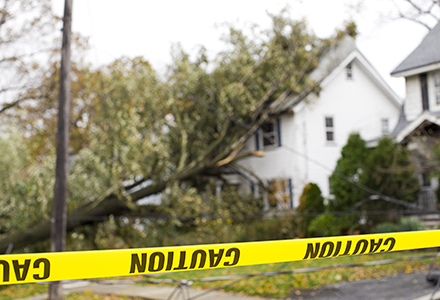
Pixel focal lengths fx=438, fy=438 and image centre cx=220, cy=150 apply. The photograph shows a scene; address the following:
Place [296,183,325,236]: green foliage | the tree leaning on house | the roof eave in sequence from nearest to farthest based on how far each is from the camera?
the roof eave → the tree leaning on house → [296,183,325,236]: green foliage

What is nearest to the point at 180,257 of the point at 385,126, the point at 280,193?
the point at 280,193

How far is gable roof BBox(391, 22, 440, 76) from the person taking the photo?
571cm

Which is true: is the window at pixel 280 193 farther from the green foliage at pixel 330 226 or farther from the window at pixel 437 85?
the window at pixel 437 85

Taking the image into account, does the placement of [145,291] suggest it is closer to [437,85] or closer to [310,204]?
[437,85]

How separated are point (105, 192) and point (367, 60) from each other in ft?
42.2

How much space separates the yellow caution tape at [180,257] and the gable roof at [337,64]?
602 inches

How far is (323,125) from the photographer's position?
19.5 m

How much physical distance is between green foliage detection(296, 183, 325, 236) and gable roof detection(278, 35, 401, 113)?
3522mm

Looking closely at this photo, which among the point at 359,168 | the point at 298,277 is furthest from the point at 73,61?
the point at 298,277

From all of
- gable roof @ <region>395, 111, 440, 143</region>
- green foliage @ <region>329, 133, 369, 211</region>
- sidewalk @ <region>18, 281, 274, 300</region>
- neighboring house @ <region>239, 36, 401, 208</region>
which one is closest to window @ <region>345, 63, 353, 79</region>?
neighboring house @ <region>239, 36, 401, 208</region>

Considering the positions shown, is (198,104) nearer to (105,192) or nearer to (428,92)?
(105,192)

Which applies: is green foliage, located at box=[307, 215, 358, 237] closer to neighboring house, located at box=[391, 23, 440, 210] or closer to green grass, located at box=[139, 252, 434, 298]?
neighboring house, located at box=[391, 23, 440, 210]

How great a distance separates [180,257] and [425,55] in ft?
16.0

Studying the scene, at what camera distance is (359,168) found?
16.0m
